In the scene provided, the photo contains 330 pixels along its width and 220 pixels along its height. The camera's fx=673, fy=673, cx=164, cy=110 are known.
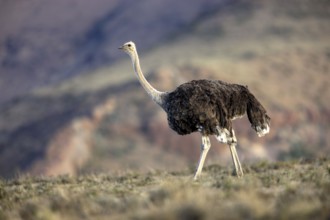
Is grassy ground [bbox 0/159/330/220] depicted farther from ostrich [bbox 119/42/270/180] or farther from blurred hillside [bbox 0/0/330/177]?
blurred hillside [bbox 0/0/330/177]

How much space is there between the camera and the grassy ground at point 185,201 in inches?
293

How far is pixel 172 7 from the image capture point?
340 feet

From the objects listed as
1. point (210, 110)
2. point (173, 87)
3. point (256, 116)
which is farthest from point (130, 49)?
point (173, 87)

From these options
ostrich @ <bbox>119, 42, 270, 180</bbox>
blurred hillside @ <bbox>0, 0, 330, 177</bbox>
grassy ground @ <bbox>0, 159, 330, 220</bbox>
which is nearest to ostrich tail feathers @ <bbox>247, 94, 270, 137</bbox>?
ostrich @ <bbox>119, 42, 270, 180</bbox>

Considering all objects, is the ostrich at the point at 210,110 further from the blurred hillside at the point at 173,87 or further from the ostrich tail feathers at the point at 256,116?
the blurred hillside at the point at 173,87

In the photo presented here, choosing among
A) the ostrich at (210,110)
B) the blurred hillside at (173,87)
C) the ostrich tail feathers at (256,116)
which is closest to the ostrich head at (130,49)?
the ostrich at (210,110)

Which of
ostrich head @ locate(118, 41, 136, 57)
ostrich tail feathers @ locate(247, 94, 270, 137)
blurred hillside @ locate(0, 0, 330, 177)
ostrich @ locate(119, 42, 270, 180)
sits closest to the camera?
ostrich @ locate(119, 42, 270, 180)

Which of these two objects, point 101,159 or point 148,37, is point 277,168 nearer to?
point 101,159

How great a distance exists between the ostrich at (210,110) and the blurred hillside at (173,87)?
1416 inches

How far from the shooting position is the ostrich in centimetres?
1248

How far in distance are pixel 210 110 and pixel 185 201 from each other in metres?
4.74

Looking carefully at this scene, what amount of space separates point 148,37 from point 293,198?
293 feet

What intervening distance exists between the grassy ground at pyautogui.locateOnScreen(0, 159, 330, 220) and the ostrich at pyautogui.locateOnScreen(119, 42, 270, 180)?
93 cm

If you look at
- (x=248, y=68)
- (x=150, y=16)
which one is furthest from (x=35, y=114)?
(x=150, y=16)
